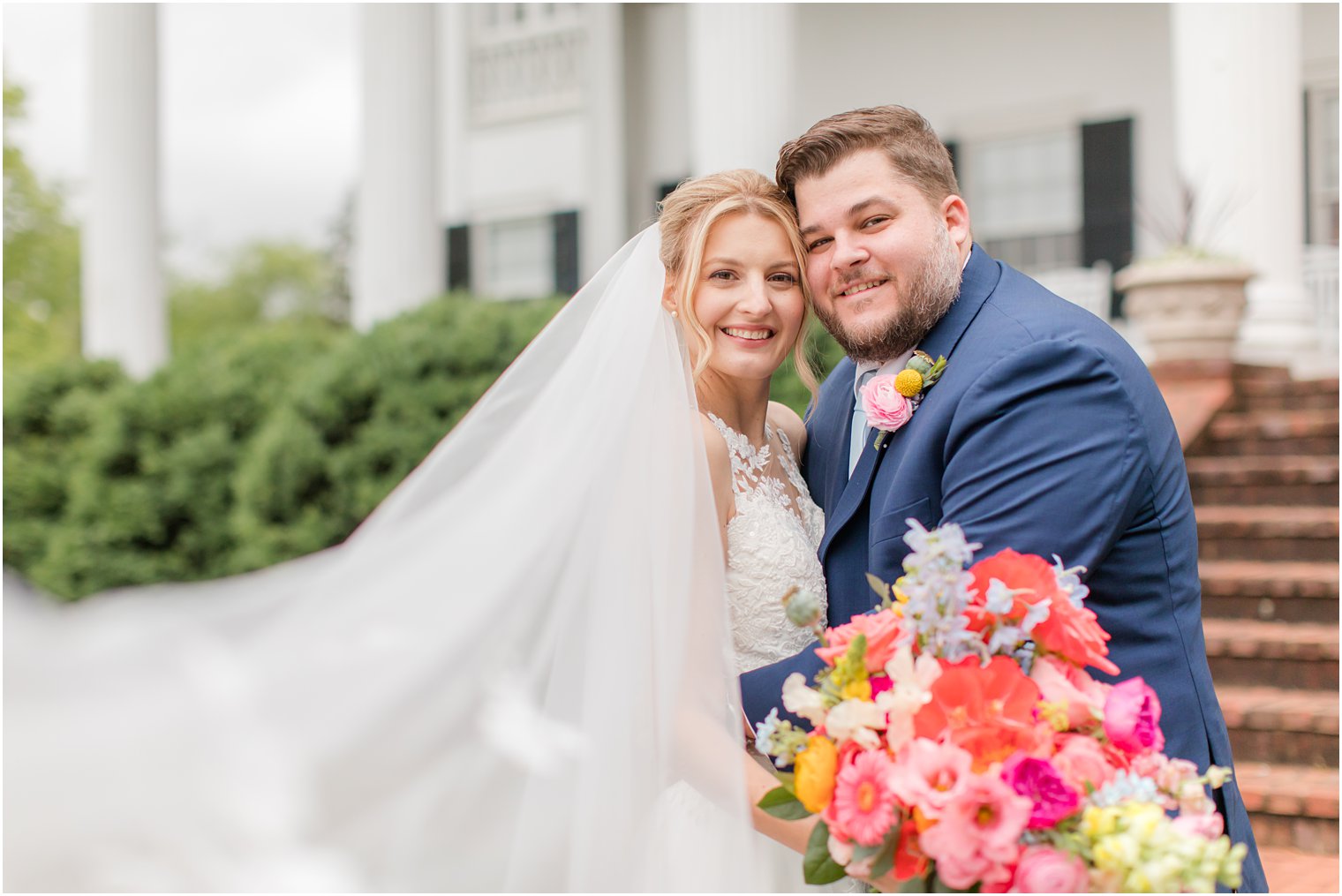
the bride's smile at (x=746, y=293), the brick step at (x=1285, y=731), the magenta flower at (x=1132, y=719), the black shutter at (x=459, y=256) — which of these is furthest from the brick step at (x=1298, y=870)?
the black shutter at (x=459, y=256)

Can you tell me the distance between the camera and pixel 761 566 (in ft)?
9.09

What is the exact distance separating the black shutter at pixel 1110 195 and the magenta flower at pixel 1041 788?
12.2 metres

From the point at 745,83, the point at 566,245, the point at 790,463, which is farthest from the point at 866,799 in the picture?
the point at 566,245

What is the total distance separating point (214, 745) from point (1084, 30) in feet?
45.7

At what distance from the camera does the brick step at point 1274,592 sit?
5.89 m

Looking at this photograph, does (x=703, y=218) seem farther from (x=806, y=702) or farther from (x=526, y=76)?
(x=526, y=76)

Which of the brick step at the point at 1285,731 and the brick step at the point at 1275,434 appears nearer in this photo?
the brick step at the point at 1285,731

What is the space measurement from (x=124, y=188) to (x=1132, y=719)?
13248 mm

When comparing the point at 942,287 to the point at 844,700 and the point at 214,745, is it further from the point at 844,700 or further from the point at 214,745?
the point at 214,745

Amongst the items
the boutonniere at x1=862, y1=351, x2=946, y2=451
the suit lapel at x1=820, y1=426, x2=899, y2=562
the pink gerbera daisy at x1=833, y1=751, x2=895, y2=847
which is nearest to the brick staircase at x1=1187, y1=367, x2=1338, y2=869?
the suit lapel at x1=820, y1=426, x2=899, y2=562

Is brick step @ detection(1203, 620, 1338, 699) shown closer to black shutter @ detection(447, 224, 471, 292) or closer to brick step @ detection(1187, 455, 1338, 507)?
brick step @ detection(1187, 455, 1338, 507)

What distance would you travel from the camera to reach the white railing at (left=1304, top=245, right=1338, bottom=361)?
423 inches

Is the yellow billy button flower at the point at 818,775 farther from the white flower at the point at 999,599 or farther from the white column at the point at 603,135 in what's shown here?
the white column at the point at 603,135

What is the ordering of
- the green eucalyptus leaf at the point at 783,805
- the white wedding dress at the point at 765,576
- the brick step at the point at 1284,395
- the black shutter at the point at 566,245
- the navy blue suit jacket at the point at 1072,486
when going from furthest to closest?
the black shutter at the point at 566,245 < the brick step at the point at 1284,395 < the white wedding dress at the point at 765,576 < the navy blue suit jacket at the point at 1072,486 < the green eucalyptus leaf at the point at 783,805
